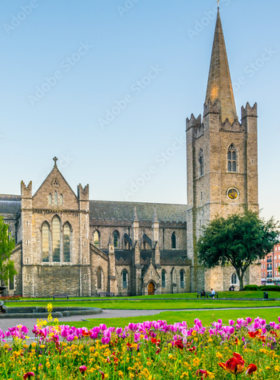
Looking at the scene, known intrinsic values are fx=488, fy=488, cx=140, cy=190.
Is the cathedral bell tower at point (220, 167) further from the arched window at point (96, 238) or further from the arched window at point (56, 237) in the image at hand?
the arched window at point (56, 237)

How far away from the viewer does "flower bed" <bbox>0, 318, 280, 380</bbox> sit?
7418 mm

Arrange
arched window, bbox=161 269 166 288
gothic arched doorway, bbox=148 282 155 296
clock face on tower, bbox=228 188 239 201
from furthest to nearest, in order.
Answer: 1. arched window, bbox=161 269 166 288
2. clock face on tower, bbox=228 188 239 201
3. gothic arched doorway, bbox=148 282 155 296

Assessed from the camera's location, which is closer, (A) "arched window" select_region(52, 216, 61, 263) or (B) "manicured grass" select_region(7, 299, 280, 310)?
(B) "manicured grass" select_region(7, 299, 280, 310)

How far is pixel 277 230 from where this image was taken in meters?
56.6

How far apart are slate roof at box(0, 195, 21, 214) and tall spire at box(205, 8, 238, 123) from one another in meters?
31.9

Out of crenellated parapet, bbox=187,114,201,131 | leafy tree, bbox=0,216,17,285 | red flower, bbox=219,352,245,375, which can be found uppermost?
crenellated parapet, bbox=187,114,201,131

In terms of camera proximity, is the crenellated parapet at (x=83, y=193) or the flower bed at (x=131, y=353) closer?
the flower bed at (x=131, y=353)

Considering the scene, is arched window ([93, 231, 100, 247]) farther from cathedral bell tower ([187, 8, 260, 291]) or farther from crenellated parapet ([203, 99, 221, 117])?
crenellated parapet ([203, 99, 221, 117])

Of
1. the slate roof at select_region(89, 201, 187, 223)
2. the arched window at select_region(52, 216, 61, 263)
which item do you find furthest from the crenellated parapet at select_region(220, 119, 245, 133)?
the arched window at select_region(52, 216, 61, 263)

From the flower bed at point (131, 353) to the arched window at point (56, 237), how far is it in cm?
5261

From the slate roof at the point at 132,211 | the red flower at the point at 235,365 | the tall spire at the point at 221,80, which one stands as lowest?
the red flower at the point at 235,365

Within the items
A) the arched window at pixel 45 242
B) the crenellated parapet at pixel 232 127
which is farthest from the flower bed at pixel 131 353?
the crenellated parapet at pixel 232 127

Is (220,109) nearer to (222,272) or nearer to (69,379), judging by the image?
(222,272)

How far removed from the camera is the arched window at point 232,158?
223 ft
